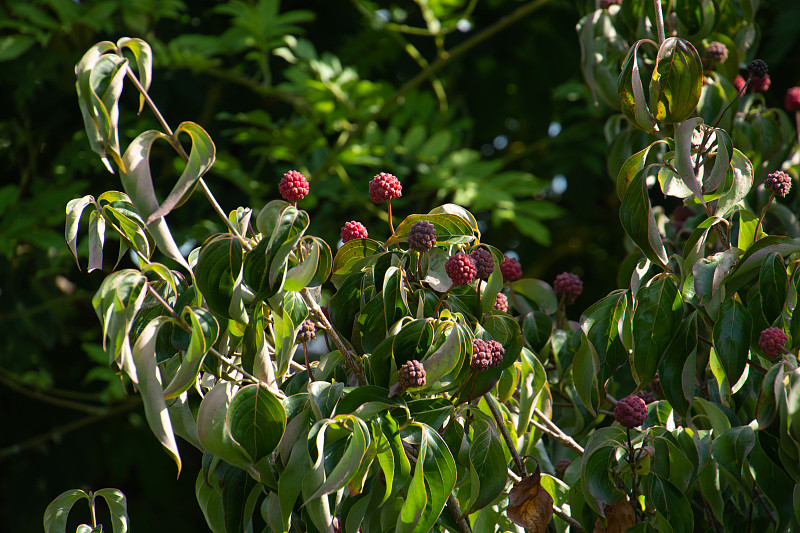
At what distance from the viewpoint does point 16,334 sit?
8.44 ft

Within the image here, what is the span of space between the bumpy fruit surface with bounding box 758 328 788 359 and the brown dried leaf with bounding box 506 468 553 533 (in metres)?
0.31

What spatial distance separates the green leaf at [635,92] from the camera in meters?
1.00

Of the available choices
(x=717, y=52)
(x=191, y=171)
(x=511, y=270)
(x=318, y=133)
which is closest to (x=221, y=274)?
(x=191, y=171)

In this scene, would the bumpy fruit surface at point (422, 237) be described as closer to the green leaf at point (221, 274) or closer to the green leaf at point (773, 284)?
the green leaf at point (221, 274)

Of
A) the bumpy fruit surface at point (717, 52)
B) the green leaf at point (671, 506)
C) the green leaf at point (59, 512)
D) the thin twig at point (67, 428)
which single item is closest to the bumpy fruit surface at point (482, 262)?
the green leaf at point (671, 506)

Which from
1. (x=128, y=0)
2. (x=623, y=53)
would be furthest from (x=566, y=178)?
(x=128, y=0)

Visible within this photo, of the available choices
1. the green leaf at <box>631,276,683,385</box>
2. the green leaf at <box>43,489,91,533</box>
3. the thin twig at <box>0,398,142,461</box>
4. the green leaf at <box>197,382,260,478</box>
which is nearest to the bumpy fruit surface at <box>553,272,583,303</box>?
the green leaf at <box>631,276,683,385</box>

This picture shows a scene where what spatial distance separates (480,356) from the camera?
937 millimetres

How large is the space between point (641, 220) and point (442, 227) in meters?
0.25

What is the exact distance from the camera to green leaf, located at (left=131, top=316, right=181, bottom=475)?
755mm

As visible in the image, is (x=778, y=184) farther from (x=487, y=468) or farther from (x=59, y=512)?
(x=59, y=512)

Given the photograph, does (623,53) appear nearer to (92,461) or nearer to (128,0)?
(128,0)

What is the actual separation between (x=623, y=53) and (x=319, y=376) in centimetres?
Answer: 86

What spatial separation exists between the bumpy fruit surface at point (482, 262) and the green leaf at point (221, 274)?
288 mm
